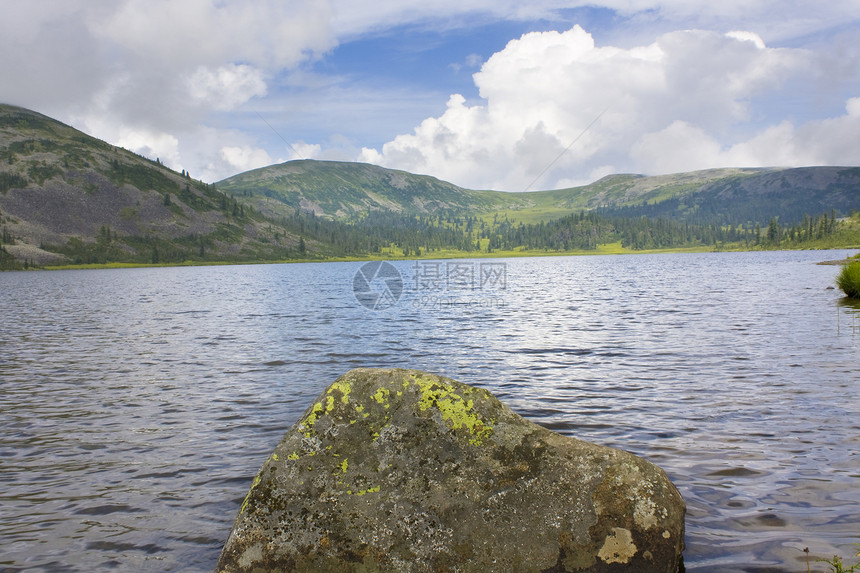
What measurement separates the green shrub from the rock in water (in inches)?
2098

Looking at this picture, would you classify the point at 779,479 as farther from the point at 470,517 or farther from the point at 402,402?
the point at 402,402

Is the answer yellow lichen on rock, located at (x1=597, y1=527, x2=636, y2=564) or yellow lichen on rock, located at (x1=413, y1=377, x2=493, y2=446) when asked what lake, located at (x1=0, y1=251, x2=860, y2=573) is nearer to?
yellow lichen on rock, located at (x1=597, y1=527, x2=636, y2=564)

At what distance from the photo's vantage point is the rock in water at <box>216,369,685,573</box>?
682 centimetres

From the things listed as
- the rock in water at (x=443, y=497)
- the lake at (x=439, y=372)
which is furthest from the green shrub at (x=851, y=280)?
the rock in water at (x=443, y=497)

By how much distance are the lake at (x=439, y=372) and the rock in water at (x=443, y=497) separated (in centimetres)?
176

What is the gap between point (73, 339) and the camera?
3397 cm

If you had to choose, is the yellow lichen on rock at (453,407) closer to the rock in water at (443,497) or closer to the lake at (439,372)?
the rock in water at (443,497)

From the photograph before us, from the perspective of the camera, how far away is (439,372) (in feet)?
72.2

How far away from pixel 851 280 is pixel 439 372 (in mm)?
46262

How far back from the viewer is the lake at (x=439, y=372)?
8789 millimetres

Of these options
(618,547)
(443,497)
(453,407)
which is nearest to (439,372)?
(453,407)

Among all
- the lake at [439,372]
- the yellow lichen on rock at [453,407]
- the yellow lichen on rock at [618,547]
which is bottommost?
the lake at [439,372]

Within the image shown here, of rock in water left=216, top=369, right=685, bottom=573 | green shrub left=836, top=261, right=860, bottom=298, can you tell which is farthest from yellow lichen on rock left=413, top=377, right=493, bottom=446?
green shrub left=836, top=261, right=860, bottom=298

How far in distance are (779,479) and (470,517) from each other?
7164 millimetres
